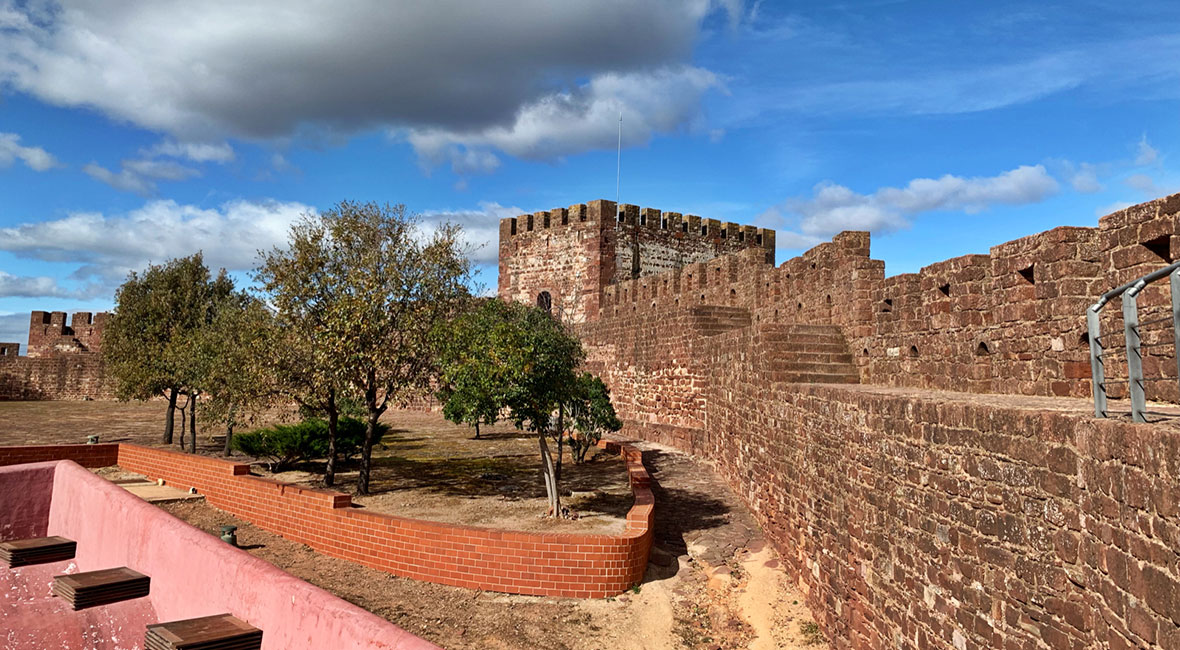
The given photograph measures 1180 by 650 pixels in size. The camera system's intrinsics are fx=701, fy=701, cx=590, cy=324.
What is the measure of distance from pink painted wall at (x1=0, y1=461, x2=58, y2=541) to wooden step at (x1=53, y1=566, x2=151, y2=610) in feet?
5.26

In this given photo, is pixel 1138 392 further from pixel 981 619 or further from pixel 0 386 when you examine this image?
pixel 0 386

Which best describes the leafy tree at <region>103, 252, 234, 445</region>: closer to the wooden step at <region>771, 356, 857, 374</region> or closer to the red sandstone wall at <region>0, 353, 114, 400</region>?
the wooden step at <region>771, 356, 857, 374</region>

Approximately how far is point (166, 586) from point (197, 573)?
0.53 meters

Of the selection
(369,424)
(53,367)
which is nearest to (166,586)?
(369,424)

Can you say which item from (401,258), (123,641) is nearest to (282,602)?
(123,641)

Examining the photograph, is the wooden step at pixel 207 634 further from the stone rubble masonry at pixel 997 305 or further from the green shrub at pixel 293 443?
the green shrub at pixel 293 443

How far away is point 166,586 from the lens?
4324mm

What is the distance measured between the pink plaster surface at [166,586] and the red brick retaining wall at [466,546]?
4.37 m

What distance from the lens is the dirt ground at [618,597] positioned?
777cm

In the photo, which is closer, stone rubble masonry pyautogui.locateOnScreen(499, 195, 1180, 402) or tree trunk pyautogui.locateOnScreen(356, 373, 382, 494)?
stone rubble masonry pyautogui.locateOnScreen(499, 195, 1180, 402)

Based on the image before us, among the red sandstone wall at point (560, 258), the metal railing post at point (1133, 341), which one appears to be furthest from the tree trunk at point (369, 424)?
the red sandstone wall at point (560, 258)

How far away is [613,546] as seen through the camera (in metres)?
8.72

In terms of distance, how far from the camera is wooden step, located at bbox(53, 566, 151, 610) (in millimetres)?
4148

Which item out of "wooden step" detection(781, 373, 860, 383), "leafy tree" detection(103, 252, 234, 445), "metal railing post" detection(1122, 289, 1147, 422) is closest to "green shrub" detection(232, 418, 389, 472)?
"leafy tree" detection(103, 252, 234, 445)
